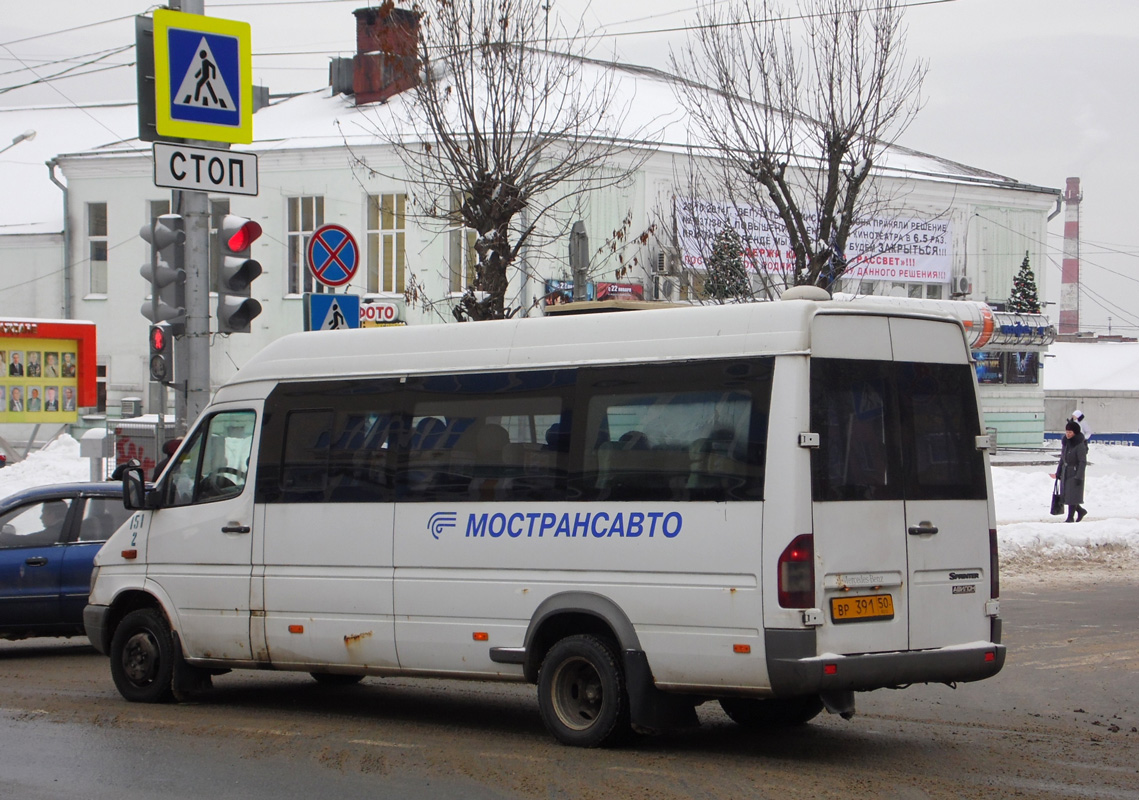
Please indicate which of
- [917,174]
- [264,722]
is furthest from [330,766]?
[917,174]

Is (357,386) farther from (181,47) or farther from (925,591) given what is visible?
(181,47)

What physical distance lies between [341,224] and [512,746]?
99.9 ft

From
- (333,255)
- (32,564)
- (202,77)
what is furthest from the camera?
(333,255)

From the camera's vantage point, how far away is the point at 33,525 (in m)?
12.6

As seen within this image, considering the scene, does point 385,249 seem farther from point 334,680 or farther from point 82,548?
point 334,680

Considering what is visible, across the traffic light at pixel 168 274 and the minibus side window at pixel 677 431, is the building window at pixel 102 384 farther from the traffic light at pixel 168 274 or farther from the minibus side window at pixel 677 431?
the minibus side window at pixel 677 431

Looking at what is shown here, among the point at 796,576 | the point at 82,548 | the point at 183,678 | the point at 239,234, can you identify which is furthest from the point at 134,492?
the point at 796,576

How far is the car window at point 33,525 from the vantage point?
12.5 meters

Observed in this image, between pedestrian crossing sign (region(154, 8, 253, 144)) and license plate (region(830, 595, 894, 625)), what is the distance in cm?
838

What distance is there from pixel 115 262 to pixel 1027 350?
1003 inches

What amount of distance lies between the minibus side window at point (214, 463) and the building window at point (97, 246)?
3203cm

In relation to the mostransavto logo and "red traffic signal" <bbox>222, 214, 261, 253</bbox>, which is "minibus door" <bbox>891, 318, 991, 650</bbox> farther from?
"red traffic signal" <bbox>222, 214, 261, 253</bbox>

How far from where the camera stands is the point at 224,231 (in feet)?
45.8

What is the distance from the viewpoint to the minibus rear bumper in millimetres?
6906
